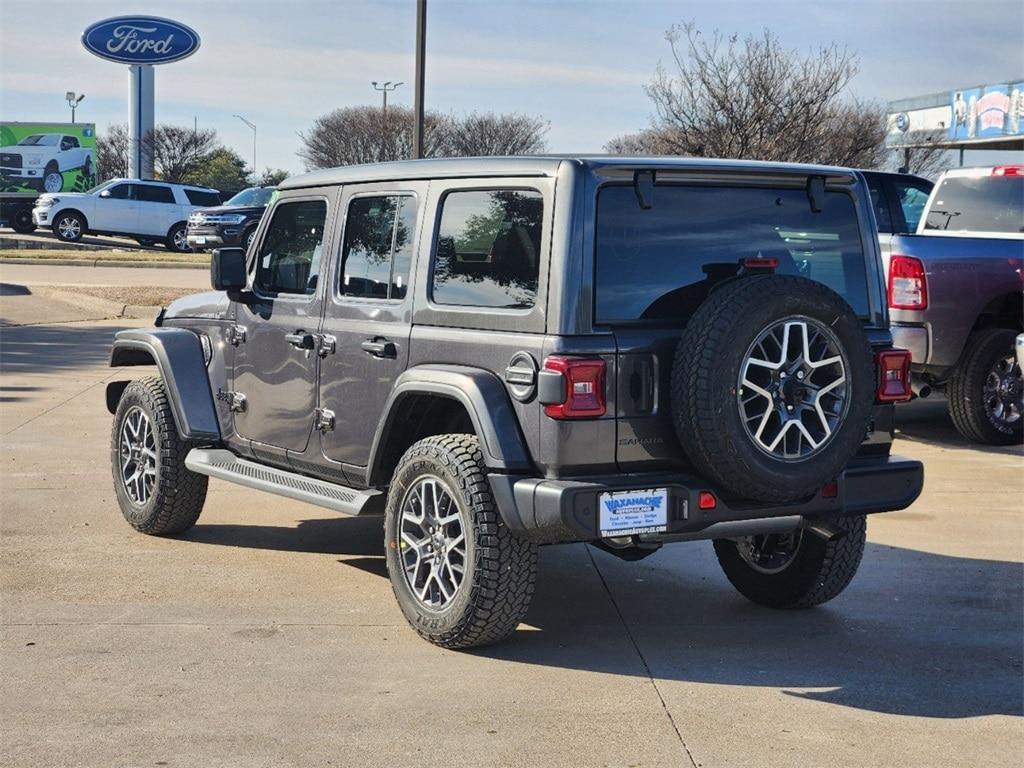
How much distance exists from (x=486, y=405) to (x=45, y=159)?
138 feet

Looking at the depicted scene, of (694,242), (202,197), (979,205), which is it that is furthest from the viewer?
(202,197)

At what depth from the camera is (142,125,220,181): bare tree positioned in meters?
59.7

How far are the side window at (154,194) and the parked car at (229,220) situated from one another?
4504 mm

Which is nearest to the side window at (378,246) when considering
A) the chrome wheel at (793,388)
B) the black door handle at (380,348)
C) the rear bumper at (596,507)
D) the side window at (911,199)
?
the black door handle at (380,348)

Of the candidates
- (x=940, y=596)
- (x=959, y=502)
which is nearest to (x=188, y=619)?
(x=940, y=596)

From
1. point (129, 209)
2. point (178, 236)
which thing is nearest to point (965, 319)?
point (178, 236)

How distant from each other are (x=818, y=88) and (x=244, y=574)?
22314mm

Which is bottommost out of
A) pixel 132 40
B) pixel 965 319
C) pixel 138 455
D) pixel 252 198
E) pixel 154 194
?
pixel 138 455

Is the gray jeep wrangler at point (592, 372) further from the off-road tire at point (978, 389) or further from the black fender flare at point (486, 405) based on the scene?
the off-road tire at point (978, 389)

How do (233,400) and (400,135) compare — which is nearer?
(233,400)

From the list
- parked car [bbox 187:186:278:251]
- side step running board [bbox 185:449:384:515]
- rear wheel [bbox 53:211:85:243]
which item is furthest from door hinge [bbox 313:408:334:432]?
rear wheel [bbox 53:211:85:243]

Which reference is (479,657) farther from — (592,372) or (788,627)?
(788,627)

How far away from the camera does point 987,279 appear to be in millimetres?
10211

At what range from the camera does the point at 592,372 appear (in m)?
4.96
